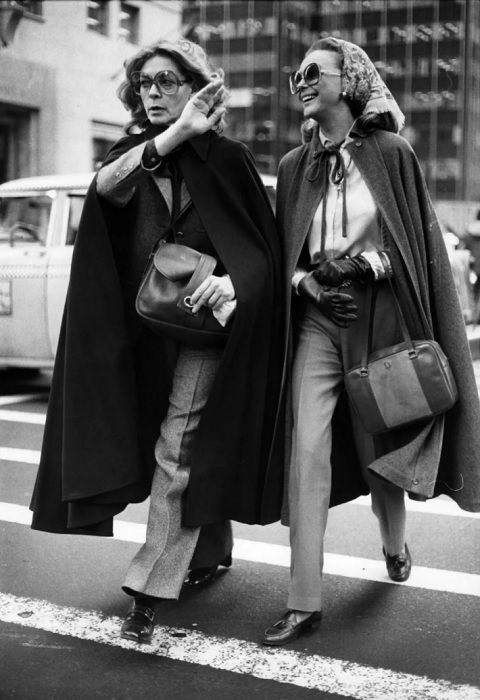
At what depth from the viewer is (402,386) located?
3.85 m

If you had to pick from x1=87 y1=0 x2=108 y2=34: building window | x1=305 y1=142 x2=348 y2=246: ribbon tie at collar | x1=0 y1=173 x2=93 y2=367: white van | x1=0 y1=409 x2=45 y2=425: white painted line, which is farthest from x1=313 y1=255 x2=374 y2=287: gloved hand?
x1=87 y1=0 x2=108 y2=34: building window

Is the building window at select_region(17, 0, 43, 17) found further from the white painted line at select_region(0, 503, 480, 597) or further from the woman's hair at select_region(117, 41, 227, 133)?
the woman's hair at select_region(117, 41, 227, 133)

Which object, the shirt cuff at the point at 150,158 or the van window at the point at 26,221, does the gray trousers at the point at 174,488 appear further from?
the van window at the point at 26,221

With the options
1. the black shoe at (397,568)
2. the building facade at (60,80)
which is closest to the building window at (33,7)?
the building facade at (60,80)

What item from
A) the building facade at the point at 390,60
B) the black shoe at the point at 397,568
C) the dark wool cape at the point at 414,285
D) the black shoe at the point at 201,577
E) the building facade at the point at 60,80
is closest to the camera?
the dark wool cape at the point at 414,285

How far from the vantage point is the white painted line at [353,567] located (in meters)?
4.50

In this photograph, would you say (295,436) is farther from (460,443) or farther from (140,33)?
(140,33)

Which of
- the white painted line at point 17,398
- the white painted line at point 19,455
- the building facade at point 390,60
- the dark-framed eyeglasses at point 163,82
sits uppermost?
the building facade at point 390,60

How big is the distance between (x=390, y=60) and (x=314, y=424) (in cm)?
6602

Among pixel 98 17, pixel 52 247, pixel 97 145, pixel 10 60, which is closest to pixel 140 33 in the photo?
pixel 98 17

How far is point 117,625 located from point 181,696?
26.9 inches

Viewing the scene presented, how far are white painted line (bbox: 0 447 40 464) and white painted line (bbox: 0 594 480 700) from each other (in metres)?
3.08

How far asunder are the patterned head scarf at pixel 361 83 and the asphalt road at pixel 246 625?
186 centimetres

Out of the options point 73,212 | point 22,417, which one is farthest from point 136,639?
point 73,212
